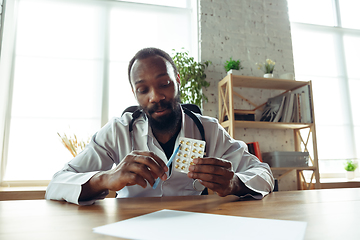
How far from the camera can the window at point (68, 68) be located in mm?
2492

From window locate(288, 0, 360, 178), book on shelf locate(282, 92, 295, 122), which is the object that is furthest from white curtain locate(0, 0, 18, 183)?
window locate(288, 0, 360, 178)

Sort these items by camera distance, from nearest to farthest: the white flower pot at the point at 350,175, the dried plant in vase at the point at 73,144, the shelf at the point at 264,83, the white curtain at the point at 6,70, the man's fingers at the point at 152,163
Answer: the man's fingers at the point at 152,163 < the dried plant in vase at the point at 73,144 < the white curtain at the point at 6,70 < the shelf at the point at 264,83 < the white flower pot at the point at 350,175

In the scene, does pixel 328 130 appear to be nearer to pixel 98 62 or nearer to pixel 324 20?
pixel 324 20

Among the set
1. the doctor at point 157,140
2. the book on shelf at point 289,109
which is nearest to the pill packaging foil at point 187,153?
the doctor at point 157,140

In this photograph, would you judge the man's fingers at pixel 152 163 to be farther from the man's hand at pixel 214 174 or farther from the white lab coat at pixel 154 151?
the white lab coat at pixel 154 151

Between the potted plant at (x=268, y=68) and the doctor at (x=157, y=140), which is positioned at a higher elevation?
the potted plant at (x=268, y=68)

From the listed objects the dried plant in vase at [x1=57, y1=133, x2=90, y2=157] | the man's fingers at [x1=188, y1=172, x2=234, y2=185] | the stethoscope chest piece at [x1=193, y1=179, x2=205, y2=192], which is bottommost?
the stethoscope chest piece at [x1=193, y1=179, x2=205, y2=192]

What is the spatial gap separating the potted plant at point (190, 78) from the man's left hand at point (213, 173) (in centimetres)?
175

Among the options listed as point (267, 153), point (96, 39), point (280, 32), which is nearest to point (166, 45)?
point (96, 39)

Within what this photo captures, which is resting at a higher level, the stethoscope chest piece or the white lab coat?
the white lab coat

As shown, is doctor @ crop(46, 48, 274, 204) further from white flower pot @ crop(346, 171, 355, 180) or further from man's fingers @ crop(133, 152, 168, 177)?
white flower pot @ crop(346, 171, 355, 180)

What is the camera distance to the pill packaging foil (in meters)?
0.76

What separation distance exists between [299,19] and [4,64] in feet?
11.2

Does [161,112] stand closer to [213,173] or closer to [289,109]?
[213,173]
